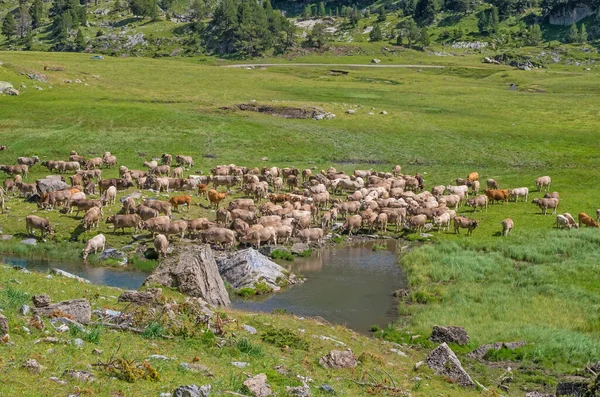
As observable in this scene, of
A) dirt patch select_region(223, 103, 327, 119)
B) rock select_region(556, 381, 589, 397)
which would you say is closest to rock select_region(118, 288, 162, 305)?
rock select_region(556, 381, 589, 397)

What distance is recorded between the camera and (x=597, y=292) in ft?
92.0

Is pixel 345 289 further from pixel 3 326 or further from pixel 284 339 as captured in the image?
pixel 3 326

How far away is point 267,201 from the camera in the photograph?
4778 cm

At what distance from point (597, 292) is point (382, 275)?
1025cm

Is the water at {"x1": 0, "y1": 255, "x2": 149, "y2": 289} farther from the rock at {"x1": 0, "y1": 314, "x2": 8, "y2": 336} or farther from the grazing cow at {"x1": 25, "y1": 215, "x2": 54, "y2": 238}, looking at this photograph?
the rock at {"x1": 0, "y1": 314, "x2": 8, "y2": 336}

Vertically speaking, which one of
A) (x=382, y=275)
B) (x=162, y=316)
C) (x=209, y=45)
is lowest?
(x=382, y=275)

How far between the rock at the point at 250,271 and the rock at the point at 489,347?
10729 millimetres

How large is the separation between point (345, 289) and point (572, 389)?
14.9 meters

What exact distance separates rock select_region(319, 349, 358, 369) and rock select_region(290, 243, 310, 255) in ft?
62.3

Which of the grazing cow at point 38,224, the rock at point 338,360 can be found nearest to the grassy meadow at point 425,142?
the grazing cow at point 38,224

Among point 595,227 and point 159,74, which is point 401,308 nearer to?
point 595,227

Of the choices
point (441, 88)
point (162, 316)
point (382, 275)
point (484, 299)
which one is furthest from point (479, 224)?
point (441, 88)

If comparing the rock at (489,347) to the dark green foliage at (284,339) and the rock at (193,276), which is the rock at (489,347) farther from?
the rock at (193,276)

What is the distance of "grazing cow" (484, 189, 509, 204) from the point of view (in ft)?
160
